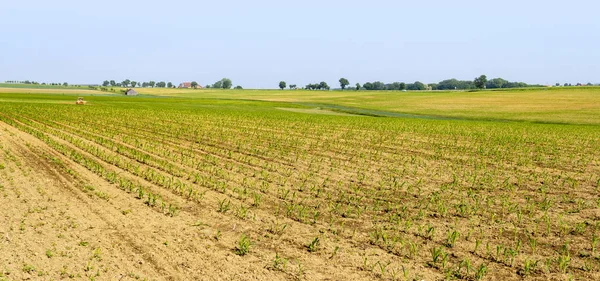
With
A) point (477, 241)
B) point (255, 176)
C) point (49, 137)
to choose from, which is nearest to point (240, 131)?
point (49, 137)

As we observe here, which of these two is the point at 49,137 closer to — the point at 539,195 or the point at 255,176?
the point at 255,176

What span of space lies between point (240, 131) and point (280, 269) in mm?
24087

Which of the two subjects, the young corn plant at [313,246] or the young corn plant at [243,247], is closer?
the young corn plant at [243,247]

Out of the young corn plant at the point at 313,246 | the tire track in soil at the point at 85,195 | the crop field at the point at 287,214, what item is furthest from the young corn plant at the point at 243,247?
the tire track in soil at the point at 85,195

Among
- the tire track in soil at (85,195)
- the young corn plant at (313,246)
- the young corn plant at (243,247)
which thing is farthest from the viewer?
the young corn plant at (313,246)

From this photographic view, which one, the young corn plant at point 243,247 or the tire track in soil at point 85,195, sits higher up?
the tire track in soil at point 85,195

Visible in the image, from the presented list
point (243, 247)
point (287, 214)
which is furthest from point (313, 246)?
point (287, 214)

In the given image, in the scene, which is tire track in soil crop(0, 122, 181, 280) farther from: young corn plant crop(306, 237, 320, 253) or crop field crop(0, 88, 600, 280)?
young corn plant crop(306, 237, 320, 253)

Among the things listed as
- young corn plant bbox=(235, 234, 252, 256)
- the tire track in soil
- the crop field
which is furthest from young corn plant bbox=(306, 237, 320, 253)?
the tire track in soil

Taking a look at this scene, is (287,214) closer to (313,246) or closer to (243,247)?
(313,246)

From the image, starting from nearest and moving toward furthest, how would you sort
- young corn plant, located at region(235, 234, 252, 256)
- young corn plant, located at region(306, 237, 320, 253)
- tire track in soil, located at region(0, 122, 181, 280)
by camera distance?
tire track in soil, located at region(0, 122, 181, 280), young corn plant, located at region(235, 234, 252, 256), young corn plant, located at region(306, 237, 320, 253)

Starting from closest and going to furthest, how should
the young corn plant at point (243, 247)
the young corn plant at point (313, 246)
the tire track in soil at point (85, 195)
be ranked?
the tire track in soil at point (85, 195) < the young corn plant at point (243, 247) < the young corn plant at point (313, 246)

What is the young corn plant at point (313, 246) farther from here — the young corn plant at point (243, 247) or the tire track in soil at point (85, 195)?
the tire track in soil at point (85, 195)

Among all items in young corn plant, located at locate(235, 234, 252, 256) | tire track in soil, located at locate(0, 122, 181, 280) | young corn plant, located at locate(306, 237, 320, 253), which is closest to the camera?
tire track in soil, located at locate(0, 122, 181, 280)
